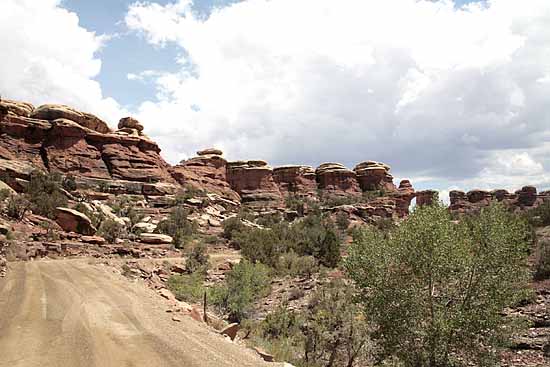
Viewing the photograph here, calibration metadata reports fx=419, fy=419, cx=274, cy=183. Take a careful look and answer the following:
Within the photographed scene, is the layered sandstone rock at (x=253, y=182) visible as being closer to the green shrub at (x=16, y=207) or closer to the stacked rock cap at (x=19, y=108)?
the stacked rock cap at (x=19, y=108)

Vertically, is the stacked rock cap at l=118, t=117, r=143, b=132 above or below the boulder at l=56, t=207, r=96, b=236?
above

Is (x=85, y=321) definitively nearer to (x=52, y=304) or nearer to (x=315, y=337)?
(x=52, y=304)

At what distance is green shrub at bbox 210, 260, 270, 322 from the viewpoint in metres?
16.9

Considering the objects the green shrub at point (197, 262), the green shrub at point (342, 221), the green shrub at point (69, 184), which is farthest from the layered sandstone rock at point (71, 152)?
the green shrub at point (342, 221)

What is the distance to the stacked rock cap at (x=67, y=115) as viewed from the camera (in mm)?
50188

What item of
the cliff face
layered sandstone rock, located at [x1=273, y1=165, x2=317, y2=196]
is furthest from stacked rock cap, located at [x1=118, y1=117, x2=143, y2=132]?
layered sandstone rock, located at [x1=273, y1=165, x2=317, y2=196]

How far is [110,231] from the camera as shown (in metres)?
29.2

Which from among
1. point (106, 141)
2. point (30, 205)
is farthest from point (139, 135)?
point (30, 205)

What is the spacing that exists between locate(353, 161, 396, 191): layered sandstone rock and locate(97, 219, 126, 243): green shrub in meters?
53.8

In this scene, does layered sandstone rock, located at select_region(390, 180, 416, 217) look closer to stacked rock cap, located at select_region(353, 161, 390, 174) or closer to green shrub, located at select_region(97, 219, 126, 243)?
stacked rock cap, located at select_region(353, 161, 390, 174)

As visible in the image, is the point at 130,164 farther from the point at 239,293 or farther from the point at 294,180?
the point at 239,293

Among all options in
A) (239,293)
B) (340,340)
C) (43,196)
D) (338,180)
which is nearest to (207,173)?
(338,180)

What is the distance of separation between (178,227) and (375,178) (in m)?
49.9

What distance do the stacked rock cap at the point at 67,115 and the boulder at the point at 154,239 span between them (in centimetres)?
2748
